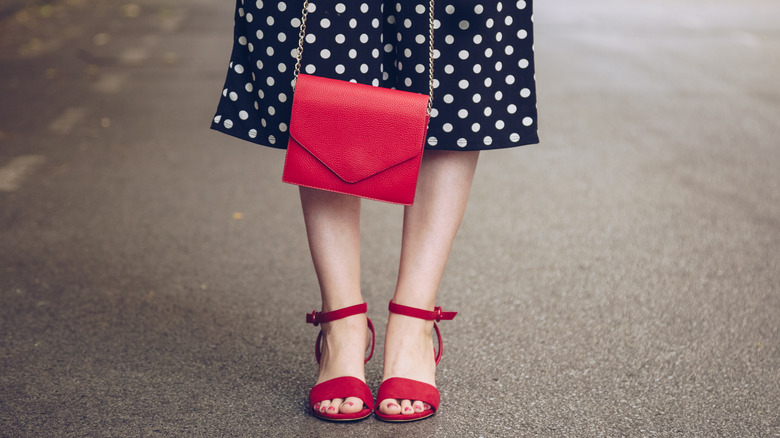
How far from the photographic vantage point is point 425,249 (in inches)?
65.1

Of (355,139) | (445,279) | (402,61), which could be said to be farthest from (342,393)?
(445,279)

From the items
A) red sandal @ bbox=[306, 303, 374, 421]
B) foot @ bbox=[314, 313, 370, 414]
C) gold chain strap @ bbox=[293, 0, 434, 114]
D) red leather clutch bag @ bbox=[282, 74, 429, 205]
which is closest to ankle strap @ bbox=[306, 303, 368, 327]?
foot @ bbox=[314, 313, 370, 414]

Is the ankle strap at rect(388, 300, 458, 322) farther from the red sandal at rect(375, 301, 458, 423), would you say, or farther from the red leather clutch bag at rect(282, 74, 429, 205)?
the red leather clutch bag at rect(282, 74, 429, 205)

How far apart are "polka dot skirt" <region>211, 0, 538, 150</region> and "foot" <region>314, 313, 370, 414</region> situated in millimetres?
416

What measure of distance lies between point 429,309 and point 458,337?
0.37 metres

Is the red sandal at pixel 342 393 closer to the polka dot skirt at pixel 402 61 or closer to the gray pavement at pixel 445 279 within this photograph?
the gray pavement at pixel 445 279

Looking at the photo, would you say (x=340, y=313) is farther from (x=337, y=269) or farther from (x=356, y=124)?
(x=356, y=124)

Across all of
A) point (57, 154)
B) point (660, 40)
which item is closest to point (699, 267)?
point (57, 154)

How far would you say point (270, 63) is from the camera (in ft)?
5.03

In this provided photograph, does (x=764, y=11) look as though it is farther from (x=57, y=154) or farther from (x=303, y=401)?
(x=303, y=401)

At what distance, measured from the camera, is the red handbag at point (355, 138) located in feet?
4.80

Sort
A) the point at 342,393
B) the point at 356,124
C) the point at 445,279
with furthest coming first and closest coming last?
1. the point at 445,279
2. the point at 342,393
3. the point at 356,124

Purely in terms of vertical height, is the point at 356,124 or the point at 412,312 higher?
the point at 356,124

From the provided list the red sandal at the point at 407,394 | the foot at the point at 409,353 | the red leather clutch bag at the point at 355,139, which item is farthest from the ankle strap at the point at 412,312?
the red leather clutch bag at the point at 355,139
